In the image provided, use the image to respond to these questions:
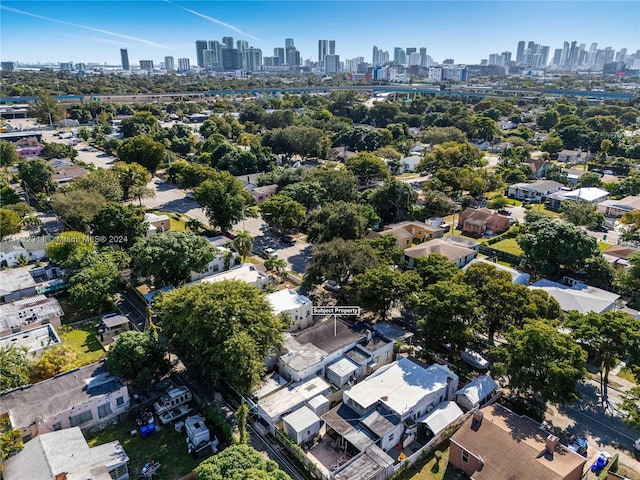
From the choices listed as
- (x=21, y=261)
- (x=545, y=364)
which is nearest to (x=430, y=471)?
(x=545, y=364)

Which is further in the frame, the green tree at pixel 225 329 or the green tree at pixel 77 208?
the green tree at pixel 77 208

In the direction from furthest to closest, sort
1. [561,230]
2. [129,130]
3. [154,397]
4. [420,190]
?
[129,130] → [420,190] → [561,230] → [154,397]

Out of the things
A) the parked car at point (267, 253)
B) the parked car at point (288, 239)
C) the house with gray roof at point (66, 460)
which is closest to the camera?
the house with gray roof at point (66, 460)

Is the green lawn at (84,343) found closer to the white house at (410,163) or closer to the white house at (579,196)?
the white house at (579,196)

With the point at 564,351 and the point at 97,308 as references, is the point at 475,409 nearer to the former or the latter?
the point at 564,351

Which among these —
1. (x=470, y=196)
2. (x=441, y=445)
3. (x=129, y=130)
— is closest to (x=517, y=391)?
(x=441, y=445)

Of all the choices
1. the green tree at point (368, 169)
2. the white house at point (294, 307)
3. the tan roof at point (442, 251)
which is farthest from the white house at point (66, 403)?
the green tree at point (368, 169)
